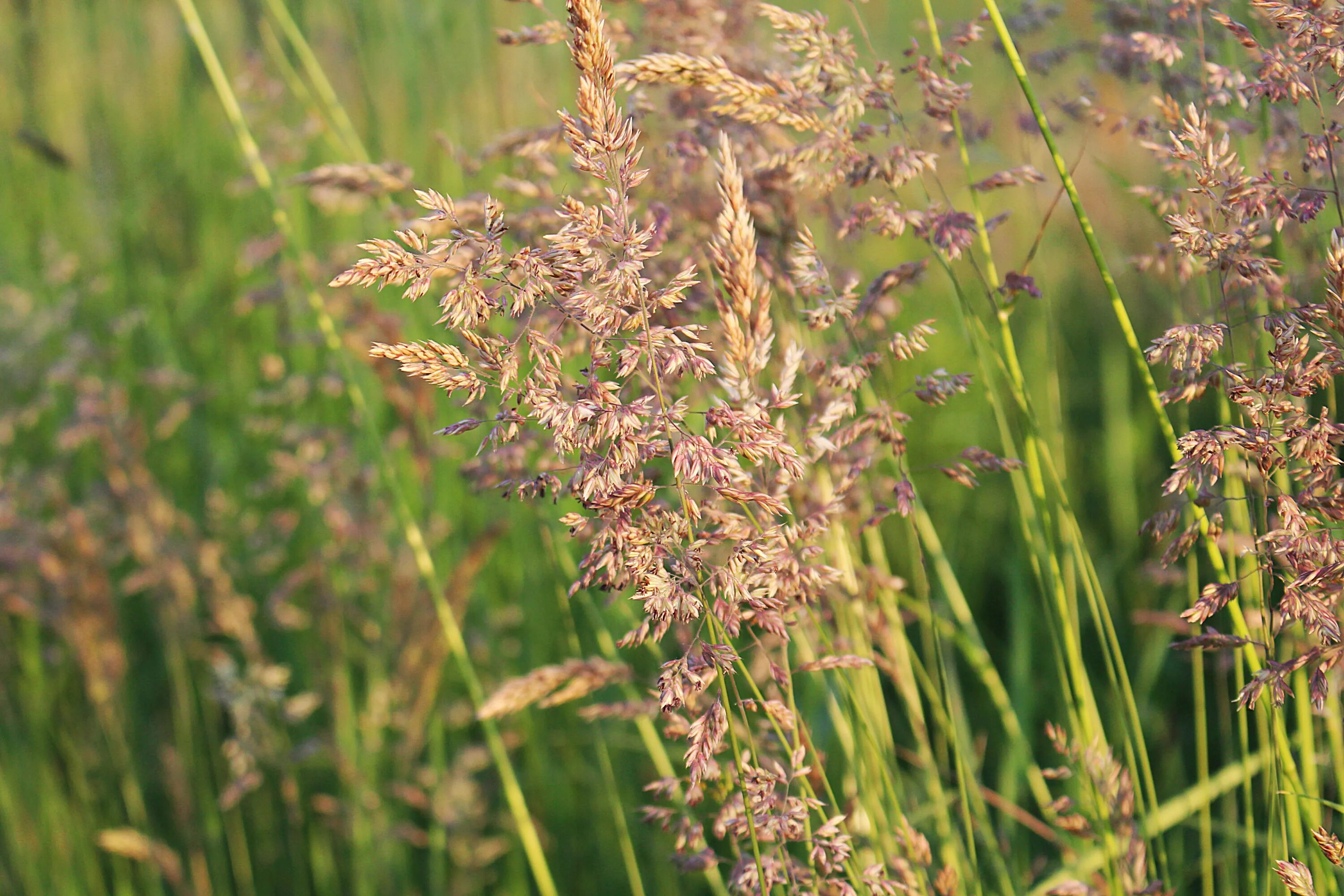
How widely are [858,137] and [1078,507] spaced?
1807 mm

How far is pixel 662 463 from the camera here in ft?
4.12

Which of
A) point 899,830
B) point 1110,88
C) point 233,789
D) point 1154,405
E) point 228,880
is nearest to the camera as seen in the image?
point 1154,405

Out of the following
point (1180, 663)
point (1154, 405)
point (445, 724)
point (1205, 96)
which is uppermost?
point (1205, 96)

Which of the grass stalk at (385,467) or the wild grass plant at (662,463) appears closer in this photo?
the wild grass plant at (662,463)

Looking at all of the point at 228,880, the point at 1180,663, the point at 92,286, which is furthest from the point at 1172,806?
the point at 92,286

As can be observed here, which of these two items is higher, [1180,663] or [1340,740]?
[1340,740]

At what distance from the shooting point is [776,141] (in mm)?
1375

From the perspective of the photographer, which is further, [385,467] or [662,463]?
[385,467]

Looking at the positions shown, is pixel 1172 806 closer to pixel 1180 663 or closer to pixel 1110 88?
pixel 1180 663

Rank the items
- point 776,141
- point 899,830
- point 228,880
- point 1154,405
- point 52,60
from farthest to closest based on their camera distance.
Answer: point 52,60, point 228,880, point 776,141, point 899,830, point 1154,405

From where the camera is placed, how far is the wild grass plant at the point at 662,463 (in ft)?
2.83

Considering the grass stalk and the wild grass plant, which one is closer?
the wild grass plant

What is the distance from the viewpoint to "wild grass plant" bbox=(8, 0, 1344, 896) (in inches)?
33.9

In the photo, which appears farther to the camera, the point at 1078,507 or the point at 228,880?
the point at 1078,507
